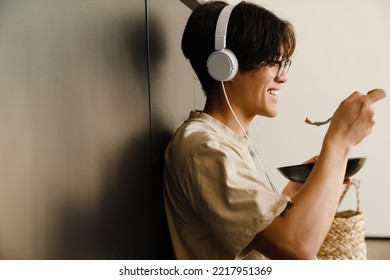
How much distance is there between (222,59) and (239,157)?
0.74 ft

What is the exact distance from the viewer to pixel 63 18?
2.35 ft

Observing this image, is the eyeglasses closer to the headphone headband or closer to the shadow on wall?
the headphone headband

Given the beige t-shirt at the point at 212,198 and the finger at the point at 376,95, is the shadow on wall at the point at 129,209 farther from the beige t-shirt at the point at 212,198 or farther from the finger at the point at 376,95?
the finger at the point at 376,95

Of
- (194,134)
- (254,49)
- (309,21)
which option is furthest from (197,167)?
(309,21)

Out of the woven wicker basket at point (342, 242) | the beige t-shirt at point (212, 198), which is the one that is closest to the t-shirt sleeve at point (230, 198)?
the beige t-shirt at point (212, 198)

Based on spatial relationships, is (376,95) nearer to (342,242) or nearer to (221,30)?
(221,30)

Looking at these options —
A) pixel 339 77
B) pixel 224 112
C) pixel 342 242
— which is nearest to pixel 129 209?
pixel 224 112

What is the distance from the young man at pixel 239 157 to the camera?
0.83 meters

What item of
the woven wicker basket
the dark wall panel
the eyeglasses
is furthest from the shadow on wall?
the woven wicker basket

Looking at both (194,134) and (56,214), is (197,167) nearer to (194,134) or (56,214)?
(194,134)

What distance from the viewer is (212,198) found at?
855mm

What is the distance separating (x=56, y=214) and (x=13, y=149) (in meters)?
0.13

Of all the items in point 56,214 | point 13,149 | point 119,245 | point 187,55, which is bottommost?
point 119,245

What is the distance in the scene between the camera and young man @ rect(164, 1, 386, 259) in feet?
2.73
